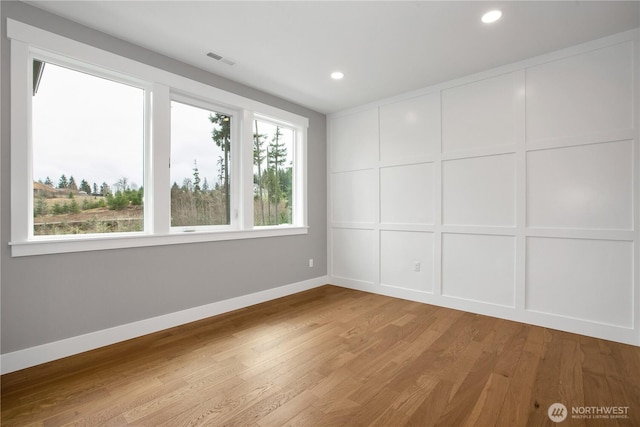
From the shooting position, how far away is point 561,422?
160 centimetres

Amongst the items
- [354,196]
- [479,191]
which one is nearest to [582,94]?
[479,191]

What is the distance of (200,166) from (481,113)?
127 inches

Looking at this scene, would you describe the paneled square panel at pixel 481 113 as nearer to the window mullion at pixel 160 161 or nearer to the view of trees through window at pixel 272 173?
the view of trees through window at pixel 272 173

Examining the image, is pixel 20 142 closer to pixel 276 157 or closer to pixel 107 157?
pixel 107 157

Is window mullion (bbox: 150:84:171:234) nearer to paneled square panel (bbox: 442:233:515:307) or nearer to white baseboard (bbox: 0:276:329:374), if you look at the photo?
white baseboard (bbox: 0:276:329:374)

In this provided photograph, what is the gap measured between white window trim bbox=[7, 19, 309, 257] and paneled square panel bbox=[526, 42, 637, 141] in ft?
9.26

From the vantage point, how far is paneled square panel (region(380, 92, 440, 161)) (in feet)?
11.8

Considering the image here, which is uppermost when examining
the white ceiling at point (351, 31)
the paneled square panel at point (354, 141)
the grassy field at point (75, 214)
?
the white ceiling at point (351, 31)

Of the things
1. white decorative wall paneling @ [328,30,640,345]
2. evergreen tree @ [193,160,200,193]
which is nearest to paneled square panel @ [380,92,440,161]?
white decorative wall paneling @ [328,30,640,345]

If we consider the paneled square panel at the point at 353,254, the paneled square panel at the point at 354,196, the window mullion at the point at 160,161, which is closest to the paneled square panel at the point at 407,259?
the paneled square panel at the point at 353,254

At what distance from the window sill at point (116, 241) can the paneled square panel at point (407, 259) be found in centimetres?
174

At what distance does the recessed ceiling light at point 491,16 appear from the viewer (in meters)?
2.24

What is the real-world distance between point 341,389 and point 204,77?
10.7ft

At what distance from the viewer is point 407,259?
386 centimetres
